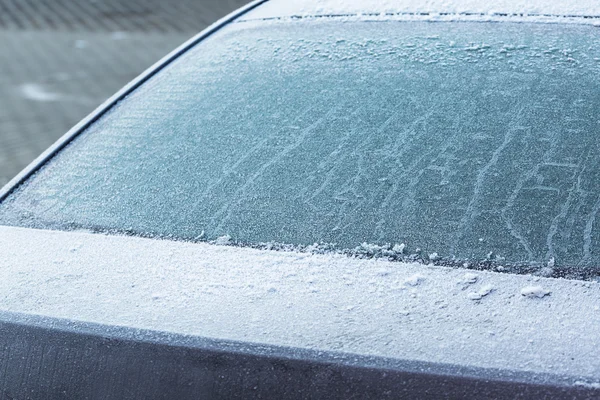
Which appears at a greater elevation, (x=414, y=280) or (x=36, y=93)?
(x=414, y=280)

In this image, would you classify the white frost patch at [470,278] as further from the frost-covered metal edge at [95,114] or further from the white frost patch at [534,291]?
the frost-covered metal edge at [95,114]

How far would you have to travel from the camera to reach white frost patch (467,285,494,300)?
1166 mm

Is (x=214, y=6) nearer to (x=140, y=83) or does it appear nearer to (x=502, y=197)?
(x=140, y=83)

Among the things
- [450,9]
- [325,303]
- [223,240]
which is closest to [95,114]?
[223,240]

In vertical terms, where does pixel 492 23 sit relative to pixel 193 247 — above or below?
above

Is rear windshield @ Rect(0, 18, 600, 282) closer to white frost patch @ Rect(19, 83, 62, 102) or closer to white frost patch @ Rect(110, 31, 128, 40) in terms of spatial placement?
white frost patch @ Rect(19, 83, 62, 102)

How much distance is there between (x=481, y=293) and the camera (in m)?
1.17

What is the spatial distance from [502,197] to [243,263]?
44 centimetres

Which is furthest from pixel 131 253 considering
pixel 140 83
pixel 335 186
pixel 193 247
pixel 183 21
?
pixel 183 21

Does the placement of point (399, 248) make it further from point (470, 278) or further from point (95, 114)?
point (95, 114)

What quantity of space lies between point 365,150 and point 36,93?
21.4ft

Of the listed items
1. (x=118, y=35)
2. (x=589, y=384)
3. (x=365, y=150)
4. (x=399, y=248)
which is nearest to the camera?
(x=589, y=384)

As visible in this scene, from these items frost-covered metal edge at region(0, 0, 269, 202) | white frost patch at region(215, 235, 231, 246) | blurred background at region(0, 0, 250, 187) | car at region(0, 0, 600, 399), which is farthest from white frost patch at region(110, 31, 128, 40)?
white frost patch at region(215, 235, 231, 246)

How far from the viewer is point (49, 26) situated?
10234 millimetres
